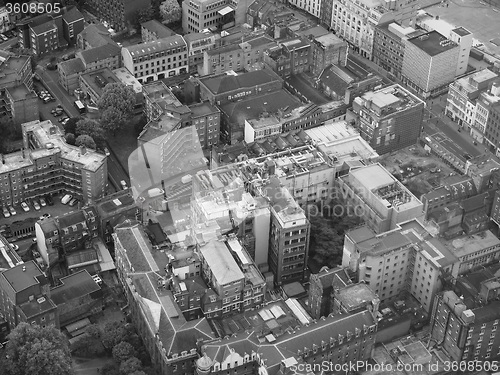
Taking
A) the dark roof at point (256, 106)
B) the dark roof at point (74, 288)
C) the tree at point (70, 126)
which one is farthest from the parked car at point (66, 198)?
the dark roof at point (256, 106)

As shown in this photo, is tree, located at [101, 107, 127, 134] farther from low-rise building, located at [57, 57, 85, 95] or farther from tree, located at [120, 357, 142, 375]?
tree, located at [120, 357, 142, 375]

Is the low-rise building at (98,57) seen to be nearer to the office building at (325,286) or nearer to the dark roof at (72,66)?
the dark roof at (72,66)

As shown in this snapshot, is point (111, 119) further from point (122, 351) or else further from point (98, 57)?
point (122, 351)

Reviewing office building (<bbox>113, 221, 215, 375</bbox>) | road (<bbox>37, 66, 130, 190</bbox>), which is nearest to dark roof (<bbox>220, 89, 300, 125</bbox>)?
road (<bbox>37, 66, 130, 190</bbox>)

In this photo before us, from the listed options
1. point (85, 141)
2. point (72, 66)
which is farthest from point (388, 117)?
point (72, 66)

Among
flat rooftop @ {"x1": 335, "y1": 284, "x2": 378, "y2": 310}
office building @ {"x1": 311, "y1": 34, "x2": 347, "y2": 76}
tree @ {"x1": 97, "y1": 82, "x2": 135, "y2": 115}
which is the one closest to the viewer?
flat rooftop @ {"x1": 335, "y1": 284, "x2": 378, "y2": 310}

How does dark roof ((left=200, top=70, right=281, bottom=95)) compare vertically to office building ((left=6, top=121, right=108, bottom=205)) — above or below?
above

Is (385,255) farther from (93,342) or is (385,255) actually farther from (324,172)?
(93,342)
